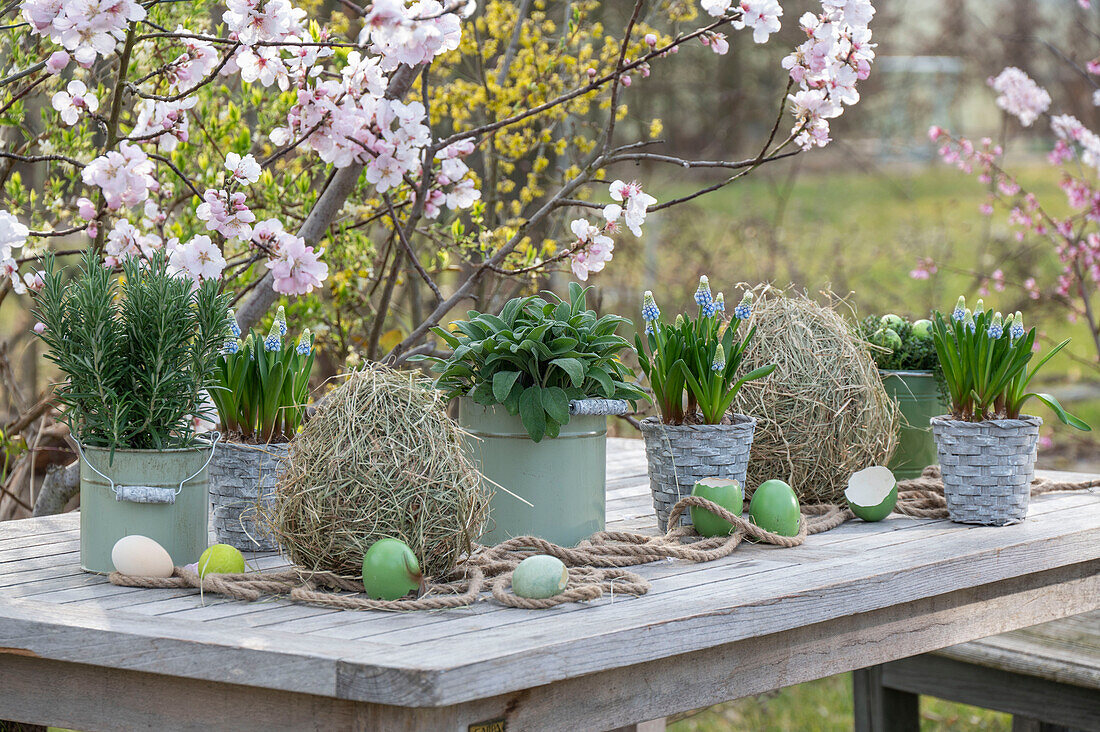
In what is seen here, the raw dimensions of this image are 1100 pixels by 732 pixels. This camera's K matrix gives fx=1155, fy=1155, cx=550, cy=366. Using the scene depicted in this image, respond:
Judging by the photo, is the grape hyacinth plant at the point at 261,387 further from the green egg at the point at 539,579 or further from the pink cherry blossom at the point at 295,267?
the green egg at the point at 539,579

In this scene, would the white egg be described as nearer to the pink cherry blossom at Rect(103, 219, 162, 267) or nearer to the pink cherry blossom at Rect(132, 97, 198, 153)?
the pink cherry blossom at Rect(103, 219, 162, 267)

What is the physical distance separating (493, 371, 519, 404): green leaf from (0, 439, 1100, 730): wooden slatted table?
1.06 feet

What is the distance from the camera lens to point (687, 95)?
9227mm

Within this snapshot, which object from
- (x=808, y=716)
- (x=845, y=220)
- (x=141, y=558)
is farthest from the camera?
(x=845, y=220)

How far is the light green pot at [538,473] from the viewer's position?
70.7 inches

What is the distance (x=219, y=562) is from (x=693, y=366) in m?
0.83

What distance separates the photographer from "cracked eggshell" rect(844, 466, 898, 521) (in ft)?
6.79

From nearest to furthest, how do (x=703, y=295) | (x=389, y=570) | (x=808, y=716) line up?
(x=389, y=570) → (x=703, y=295) → (x=808, y=716)

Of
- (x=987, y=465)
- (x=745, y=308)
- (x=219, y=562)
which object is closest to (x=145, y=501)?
(x=219, y=562)

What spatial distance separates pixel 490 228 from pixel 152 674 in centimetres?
261

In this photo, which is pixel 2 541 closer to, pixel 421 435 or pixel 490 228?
pixel 421 435

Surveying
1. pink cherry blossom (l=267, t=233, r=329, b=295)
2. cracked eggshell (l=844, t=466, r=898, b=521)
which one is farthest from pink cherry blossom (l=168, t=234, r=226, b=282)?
cracked eggshell (l=844, t=466, r=898, b=521)

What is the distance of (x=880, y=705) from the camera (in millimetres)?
3338

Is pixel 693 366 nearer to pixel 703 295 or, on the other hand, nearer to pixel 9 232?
pixel 703 295
